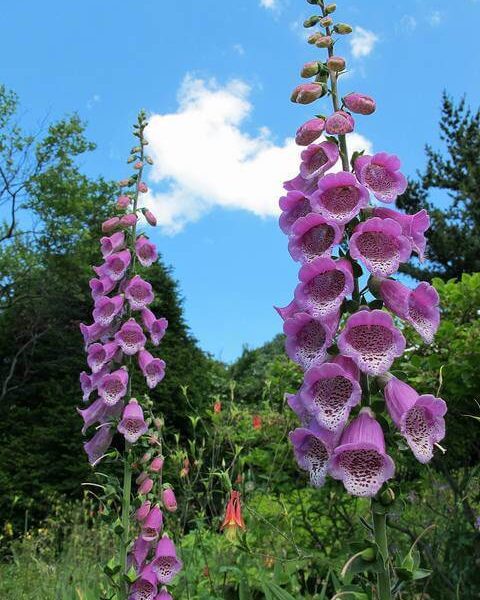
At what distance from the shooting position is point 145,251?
3783 millimetres

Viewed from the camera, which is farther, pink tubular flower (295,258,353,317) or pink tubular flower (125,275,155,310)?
pink tubular flower (125,275,155,310)

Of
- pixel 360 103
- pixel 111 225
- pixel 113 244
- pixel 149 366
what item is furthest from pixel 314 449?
pixel 111 225

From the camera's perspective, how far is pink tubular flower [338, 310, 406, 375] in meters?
1.65

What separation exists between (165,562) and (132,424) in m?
0.69

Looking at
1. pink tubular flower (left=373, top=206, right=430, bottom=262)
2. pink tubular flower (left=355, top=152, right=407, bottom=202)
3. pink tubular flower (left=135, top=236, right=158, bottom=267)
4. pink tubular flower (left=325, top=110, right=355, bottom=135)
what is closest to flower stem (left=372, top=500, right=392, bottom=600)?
pink tubular flower (left=373, top=206, right=430, bottom=262)

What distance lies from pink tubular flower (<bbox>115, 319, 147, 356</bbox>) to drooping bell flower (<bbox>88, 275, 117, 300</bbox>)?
0.22 metres

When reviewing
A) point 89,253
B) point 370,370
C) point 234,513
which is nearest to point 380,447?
point 370,370

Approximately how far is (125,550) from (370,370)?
203cm

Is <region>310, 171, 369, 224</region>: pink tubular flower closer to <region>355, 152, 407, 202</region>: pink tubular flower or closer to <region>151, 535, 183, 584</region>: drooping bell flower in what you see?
<region>355, 152, 407, 202</region>: pink tubular flower

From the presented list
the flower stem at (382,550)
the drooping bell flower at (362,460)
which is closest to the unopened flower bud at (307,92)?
the drooping bell flower at (362,460)

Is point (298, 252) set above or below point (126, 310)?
below

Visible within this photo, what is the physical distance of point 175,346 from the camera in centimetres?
1484

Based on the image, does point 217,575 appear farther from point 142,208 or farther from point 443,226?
point 443,226

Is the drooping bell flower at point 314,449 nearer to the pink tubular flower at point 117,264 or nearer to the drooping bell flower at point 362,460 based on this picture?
the drooping bell flower at point 362,460
